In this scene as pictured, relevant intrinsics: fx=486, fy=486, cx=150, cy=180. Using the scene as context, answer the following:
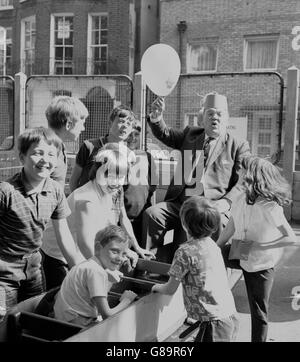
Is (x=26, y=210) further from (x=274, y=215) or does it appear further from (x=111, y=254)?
(x=274, y=215)

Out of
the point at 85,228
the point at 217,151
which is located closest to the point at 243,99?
the point at 217,151

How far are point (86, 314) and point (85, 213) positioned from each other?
60cm

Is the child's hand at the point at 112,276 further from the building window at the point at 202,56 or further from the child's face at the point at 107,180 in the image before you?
the building window at the point at 202,56

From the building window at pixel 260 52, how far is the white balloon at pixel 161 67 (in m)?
10.4

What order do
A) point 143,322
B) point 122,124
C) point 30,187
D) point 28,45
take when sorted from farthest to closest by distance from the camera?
point 28,45 < point 122,124 < point 143,322 < point 30,187

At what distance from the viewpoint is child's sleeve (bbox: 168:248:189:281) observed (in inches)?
96.0

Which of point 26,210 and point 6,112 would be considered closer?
point 26,210

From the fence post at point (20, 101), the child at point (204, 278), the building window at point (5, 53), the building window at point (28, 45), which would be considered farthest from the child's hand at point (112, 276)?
the building window at point (28, 45)

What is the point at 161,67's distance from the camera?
13.3 ft

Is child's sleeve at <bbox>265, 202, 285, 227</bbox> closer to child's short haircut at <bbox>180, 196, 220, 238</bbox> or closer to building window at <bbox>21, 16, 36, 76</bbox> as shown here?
child's short haircut at <bbox>180, 196, 220, 238</bbox>

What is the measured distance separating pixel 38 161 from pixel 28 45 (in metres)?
16.2

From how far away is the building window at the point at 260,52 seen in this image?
13812 millimetres

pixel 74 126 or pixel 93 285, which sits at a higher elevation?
pixel 74 126

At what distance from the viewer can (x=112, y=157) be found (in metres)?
2.95
